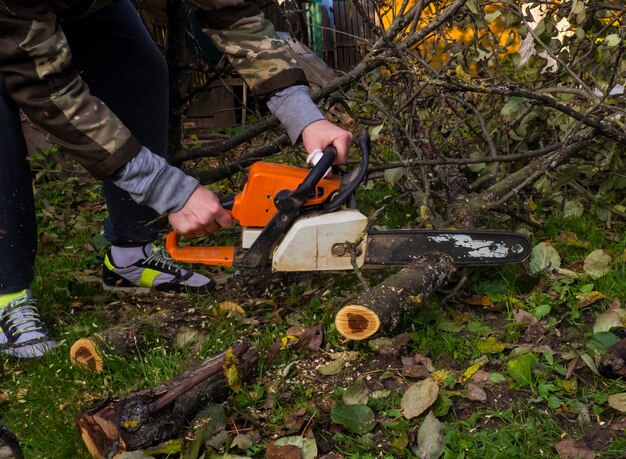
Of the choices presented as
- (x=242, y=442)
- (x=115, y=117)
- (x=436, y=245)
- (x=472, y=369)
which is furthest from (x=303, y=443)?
(x=115, y=117)

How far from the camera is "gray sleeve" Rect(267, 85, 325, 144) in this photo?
252cm

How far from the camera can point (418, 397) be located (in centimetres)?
198

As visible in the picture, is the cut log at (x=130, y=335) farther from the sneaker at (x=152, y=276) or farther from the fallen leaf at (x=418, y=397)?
the fallen leaf at (x=418, y=397)

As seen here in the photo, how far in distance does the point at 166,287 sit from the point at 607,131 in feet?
6.24

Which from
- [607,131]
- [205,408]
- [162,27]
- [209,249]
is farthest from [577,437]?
[162,27]

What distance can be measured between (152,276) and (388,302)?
1.29 metres

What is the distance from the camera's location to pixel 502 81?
2916 millimetres

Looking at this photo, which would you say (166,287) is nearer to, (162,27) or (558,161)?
(558,161)

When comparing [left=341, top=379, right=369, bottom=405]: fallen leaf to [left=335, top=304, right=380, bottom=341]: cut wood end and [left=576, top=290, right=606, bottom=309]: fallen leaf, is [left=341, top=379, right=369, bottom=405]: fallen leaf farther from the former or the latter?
[left=576, top=290, right=606, bottom=309]: fallen leaf

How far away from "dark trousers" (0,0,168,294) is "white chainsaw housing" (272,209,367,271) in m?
0.72

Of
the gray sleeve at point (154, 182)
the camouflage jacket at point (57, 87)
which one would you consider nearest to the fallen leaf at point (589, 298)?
the gray sleeve at point (154, 182)

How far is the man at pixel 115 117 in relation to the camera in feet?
7.09

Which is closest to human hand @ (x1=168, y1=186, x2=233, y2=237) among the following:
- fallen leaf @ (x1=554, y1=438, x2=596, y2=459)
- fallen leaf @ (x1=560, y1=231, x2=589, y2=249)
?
fallen leaf @ (x1=554, y1=438, x2=596, y2=459)

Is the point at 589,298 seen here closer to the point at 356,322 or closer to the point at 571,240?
the point at 571,240
